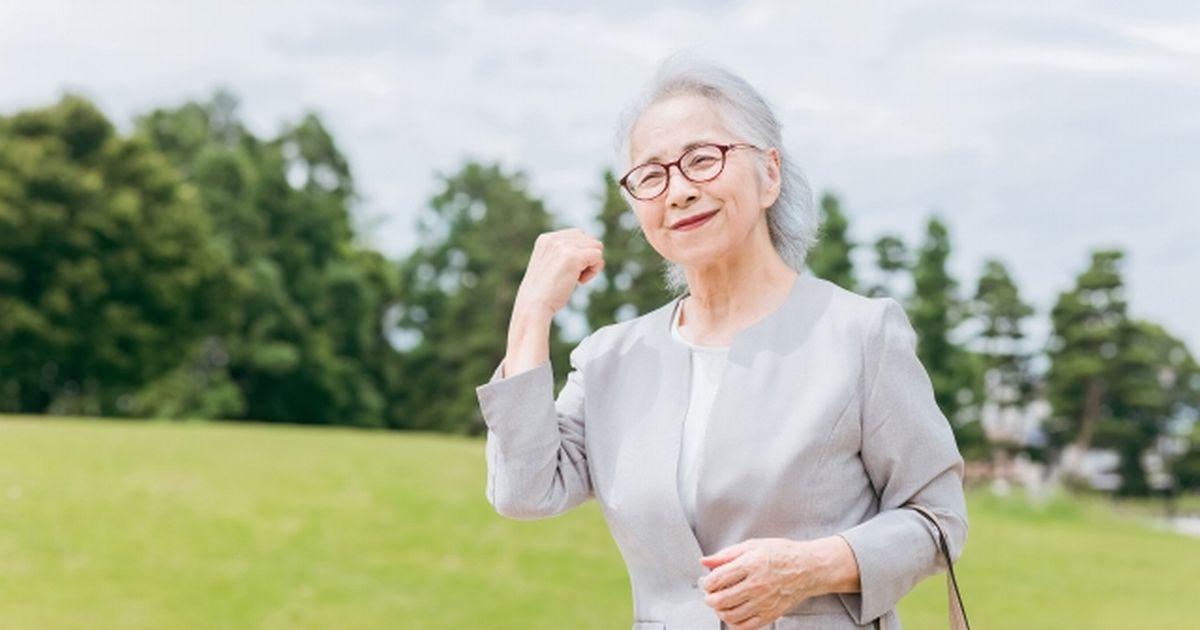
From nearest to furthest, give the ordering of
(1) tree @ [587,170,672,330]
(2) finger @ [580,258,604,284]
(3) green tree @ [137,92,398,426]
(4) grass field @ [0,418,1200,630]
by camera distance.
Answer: (2) finger @ [580,258,604,284] → (4) grass field @ [0,418,1200,630] → (1) tree @ [587,170,672,330] → (3) green tree @ [137,92,398,426]

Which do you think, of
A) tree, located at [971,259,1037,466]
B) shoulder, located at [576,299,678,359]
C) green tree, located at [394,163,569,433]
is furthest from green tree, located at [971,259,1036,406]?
shoulder, located at [576,299,678,359]

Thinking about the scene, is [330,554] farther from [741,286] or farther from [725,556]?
[725,556]

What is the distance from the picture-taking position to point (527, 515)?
6.16 feet

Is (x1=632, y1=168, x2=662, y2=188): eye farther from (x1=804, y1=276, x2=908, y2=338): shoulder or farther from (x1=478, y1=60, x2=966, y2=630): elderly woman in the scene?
(x1=804, y1=276, x2=908, y2=338): shoulder

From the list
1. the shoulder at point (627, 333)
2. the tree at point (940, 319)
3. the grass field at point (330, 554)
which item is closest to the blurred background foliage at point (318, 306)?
the tree at point (940, 319)

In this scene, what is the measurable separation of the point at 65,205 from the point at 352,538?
1625cm

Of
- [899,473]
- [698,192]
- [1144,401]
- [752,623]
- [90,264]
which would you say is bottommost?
[1144,401]

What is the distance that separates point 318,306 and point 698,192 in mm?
26827

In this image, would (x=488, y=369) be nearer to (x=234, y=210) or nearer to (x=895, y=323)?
(x=234, y=210)

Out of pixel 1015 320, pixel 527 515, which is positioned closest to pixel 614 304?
pixel 1015 320

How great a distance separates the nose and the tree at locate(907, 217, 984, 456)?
21.5m

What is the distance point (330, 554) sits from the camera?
1002 cm

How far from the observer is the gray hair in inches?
71.7

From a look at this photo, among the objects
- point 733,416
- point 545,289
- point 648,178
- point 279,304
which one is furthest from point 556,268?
point 279,304
